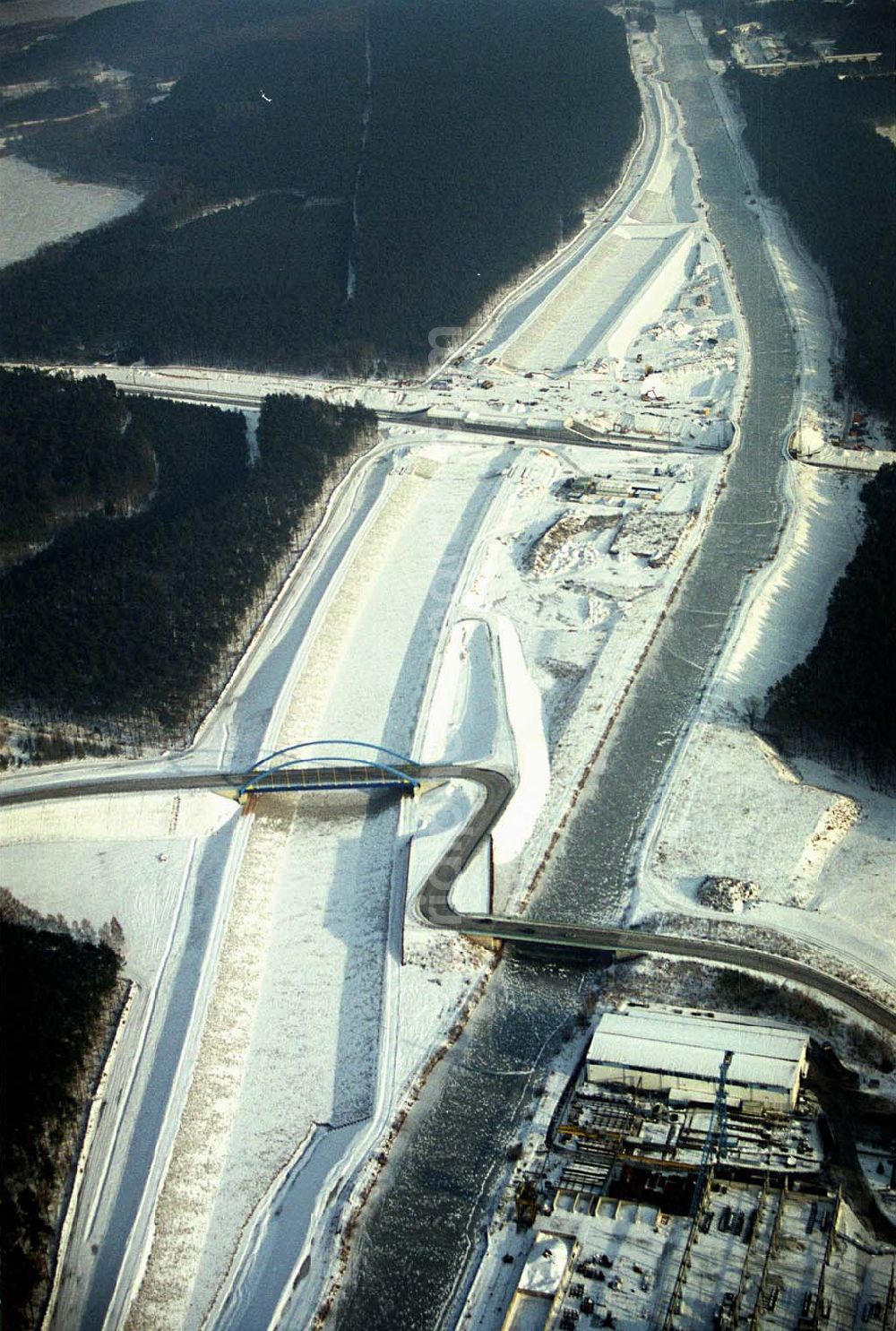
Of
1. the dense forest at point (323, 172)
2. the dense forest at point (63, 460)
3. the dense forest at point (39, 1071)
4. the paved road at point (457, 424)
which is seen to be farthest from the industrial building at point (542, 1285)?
the dense forest at point (323, 172)

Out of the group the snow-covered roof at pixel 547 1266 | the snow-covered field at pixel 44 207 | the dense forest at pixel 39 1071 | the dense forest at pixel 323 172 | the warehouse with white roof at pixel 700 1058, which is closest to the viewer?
the snow-covered roof at pixel 547 1266

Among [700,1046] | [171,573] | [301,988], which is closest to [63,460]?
[171,573]

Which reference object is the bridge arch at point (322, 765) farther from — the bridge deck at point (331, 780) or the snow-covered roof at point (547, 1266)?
the snow-covered roof at point (547, 1266)

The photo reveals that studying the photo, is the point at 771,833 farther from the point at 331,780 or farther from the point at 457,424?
the point at 457,424

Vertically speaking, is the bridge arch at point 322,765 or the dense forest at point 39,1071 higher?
the bridge arch at point 322,765

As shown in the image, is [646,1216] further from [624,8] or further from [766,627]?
[624,8]

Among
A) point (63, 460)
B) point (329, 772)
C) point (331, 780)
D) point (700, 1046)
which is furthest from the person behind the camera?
point (63, 460)

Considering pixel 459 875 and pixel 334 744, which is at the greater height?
pixel 334 744

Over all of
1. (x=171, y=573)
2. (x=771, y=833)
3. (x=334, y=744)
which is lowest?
(x=771, y=833)
